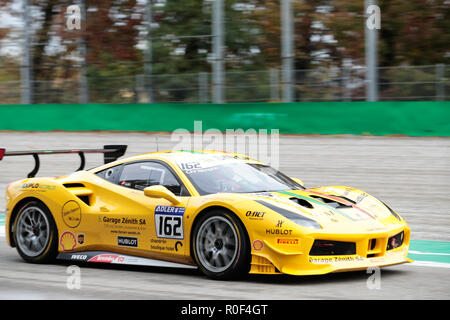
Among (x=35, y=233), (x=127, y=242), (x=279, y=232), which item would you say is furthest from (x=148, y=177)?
(x=279, y=232)

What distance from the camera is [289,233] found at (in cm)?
640

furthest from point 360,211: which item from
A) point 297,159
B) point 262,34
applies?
point 262,34

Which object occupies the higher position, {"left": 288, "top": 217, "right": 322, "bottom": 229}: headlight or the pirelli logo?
{"left": 288, "top": 217, "right": 322, "bottom": 229}: headlight

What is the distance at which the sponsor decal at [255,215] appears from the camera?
653cm

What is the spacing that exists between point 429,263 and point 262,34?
1353 cm

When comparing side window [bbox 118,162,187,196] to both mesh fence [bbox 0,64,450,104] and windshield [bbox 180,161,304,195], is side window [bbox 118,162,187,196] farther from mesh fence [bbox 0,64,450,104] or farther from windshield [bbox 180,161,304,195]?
mesh fence [bbox 0,64,450,104]

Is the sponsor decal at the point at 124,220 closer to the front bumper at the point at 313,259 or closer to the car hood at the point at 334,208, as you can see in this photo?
the car hood at the point at 334,208

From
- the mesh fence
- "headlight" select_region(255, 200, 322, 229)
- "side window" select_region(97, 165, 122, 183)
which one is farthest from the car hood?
the mesh fence

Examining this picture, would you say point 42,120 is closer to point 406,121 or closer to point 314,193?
point 406,121

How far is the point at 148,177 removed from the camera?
773cm

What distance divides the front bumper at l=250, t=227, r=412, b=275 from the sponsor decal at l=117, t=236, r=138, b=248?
1424 millimetres

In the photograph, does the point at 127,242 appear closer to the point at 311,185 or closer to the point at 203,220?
the point at 203,220

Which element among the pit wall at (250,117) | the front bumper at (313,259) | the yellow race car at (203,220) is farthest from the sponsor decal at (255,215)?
the pit wall at (250,117)

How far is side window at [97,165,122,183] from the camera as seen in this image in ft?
26.3
